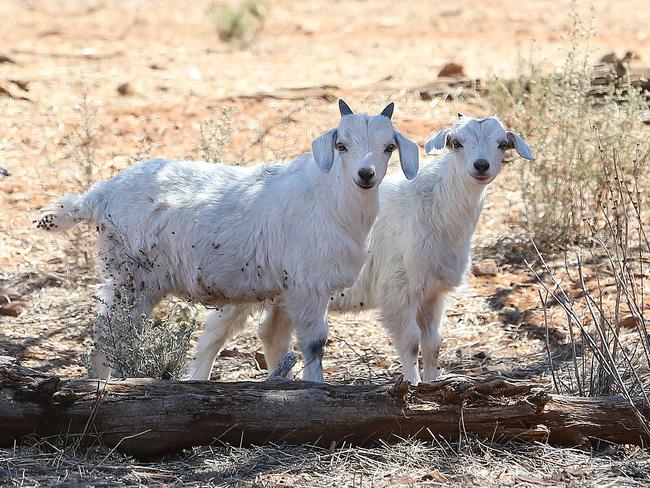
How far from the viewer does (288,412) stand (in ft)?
15.5

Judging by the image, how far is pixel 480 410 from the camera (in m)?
4.84

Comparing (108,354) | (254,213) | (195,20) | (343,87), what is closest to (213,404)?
(108,354)

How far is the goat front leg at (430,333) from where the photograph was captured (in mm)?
6418

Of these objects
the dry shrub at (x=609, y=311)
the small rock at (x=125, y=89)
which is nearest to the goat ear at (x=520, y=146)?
the dry shrub at (x=609, y=311)

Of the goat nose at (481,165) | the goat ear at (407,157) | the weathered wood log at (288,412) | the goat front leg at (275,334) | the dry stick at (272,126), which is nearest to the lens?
the weathered wood log at (288,412)

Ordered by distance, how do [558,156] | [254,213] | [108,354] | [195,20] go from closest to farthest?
[108,354] → [254,213] → [558,156] → [195,20]

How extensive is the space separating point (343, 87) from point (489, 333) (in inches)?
218

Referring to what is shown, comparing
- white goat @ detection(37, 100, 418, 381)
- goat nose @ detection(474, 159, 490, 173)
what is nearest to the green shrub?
goat nose @ detection(474, 159, 490, 173)

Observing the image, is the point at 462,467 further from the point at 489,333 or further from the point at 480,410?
the point at 489,333

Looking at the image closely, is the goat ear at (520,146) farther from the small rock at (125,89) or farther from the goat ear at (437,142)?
the small rock at (125,89)

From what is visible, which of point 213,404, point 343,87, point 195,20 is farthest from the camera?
point 195,20

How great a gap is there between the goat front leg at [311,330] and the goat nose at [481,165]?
111 centimetres

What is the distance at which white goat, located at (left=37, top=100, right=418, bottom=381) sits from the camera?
5.67 meters

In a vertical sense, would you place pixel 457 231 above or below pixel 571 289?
above
